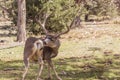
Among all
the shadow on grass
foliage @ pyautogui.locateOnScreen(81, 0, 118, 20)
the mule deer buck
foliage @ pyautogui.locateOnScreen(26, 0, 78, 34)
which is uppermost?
the mule deer buck

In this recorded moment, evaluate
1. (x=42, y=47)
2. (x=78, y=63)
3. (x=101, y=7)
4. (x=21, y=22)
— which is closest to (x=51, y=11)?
(x=21, y=22)

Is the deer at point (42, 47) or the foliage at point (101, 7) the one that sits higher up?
the deer at point (42, 47)

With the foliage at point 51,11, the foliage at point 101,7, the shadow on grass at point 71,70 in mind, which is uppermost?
the shadow on grass at point 71,70

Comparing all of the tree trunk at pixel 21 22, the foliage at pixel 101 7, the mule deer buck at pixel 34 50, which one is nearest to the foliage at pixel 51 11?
the tree trunk at pixel 21 22

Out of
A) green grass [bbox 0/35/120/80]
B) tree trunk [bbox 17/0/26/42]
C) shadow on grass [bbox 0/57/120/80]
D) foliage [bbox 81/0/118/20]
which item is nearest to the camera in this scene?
shadow on grass [bbox 0/57/120/80]

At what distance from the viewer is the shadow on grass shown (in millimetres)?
9172

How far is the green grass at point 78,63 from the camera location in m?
9.38

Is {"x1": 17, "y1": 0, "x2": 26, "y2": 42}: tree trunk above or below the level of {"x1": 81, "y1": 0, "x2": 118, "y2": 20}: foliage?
above

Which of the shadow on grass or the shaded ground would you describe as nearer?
the shadow on grass

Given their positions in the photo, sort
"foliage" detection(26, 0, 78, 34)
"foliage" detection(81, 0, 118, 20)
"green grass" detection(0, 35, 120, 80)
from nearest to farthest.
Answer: "green grass" detection(0, 35, 120, 80) → "foliage" detection(26, 0, 78, 34) → "foliage" detection(81, 0, 118, 20)

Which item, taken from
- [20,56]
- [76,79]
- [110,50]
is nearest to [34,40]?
[76,79]

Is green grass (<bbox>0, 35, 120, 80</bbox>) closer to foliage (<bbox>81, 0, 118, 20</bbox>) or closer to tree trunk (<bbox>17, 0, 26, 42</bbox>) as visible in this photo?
tree trunk (<bbox>17, 0, 26, 42</bbox>)

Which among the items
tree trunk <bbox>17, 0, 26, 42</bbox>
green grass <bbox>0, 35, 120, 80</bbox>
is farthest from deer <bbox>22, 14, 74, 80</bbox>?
tree trunk <bbox>17, 0, 26, 42</bbox>

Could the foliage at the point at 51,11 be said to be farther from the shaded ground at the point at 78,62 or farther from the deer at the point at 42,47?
the deer at the point at 42,47
